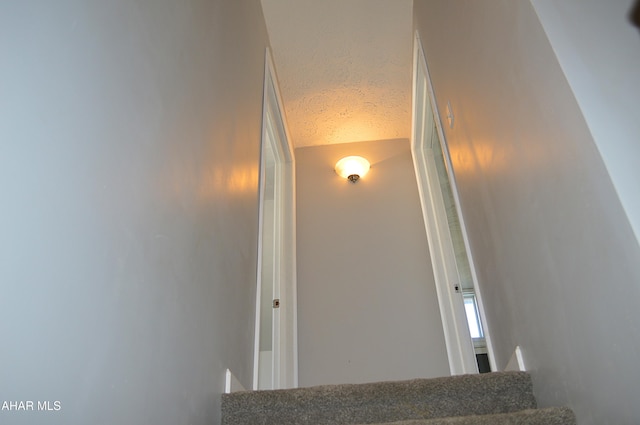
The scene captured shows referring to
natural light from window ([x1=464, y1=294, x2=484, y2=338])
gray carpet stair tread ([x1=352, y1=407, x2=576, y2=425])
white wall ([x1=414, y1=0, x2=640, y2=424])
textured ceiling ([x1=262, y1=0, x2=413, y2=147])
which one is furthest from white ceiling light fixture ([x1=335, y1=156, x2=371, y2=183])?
gray carpet stair tread ([x1=352, y1=407, x2=576, y2=425])

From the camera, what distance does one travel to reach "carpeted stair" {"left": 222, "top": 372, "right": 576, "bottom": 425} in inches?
57.3

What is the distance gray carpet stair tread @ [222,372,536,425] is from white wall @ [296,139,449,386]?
59.6 inches

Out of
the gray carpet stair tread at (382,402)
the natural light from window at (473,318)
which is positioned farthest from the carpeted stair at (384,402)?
the natural light from window at (473,318)

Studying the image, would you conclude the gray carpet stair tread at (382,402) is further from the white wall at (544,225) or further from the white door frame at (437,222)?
the white door frame at (437,222)

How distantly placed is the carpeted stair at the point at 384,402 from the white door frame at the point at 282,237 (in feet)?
3.81

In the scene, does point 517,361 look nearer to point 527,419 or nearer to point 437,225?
point 527,419

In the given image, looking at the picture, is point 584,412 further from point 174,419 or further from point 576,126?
point 174,419

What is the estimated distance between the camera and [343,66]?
3.30 metres

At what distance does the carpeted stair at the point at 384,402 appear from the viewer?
1.46m

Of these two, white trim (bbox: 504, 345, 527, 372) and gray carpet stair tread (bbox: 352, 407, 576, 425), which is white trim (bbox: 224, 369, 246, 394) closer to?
gray carpet stair tread (bbox: 352, 407, 576, 425)

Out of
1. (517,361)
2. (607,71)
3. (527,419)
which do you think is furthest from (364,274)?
(607,71)

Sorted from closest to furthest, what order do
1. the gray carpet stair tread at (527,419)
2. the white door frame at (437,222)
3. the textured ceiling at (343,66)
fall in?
the gray carpet stair tread at (527,419)
the white door frame at (437,222)
the textured ceiling at (343,66)

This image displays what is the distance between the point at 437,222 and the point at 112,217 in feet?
8.93

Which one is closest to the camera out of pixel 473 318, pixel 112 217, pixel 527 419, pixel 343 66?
pixel 112 217
